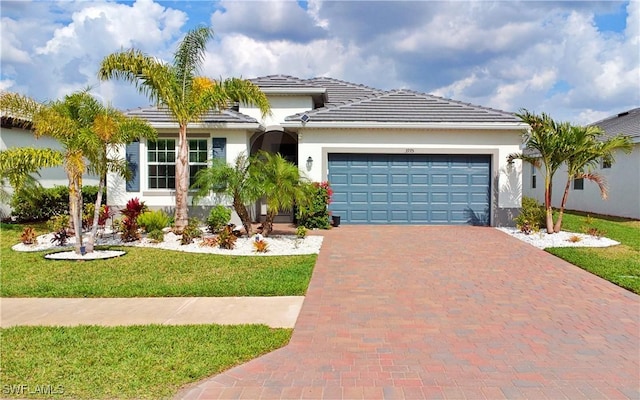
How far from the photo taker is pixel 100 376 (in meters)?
4.50

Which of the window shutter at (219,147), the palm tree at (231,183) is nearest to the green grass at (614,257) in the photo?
the palm tree at (231,183)

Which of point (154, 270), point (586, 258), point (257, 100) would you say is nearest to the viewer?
point (154, 270)

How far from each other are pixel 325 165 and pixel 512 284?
904 cm

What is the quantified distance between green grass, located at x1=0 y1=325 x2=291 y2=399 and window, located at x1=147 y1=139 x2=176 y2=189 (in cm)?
1045

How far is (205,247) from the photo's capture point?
11898 mm

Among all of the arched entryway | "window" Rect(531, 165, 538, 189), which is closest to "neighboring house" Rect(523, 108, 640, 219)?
"window" Rect(531, 165, 538, 189)

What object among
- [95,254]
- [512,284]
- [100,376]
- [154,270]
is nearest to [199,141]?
[95,254]

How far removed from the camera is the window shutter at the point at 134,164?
15.8 meters

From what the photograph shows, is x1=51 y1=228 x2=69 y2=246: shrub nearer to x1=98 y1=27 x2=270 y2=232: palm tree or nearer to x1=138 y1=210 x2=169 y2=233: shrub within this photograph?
x1=138 y1=210 x2=169 y2=233: shrub

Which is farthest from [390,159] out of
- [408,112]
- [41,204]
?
[41,204]

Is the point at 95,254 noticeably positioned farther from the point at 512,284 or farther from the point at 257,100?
the point at 512,284

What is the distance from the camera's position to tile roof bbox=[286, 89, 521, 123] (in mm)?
16125

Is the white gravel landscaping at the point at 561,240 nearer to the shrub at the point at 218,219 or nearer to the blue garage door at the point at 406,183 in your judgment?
the blue garage door at the point at 406,183

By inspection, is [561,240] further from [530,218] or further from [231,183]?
[231,183]
